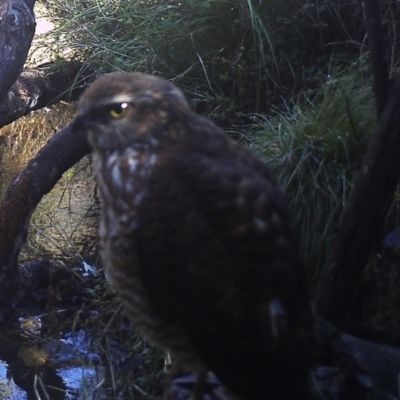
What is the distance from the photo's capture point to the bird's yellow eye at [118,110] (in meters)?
1.85

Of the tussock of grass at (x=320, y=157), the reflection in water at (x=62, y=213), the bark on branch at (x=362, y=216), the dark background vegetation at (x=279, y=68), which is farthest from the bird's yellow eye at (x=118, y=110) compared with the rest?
the reflection in water at (x=62, y=213)

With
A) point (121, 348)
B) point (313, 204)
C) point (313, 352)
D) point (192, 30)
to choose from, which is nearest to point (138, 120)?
point (313, 352)

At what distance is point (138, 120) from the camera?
1841 mm

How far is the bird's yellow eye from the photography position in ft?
6.06

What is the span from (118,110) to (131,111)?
0.12 feet

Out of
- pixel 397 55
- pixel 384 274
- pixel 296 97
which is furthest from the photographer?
pixel 296 97

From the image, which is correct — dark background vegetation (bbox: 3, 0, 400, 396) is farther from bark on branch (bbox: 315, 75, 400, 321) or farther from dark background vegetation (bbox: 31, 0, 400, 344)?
bark on branch (bbox: 315, 75, 400, 321)

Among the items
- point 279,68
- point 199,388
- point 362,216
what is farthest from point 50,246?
point 199,388

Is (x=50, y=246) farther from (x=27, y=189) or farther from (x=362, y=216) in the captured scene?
(x=362, y=216)

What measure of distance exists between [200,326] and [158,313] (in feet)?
0.39

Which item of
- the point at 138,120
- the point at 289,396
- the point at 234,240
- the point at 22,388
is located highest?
the point at 138,120

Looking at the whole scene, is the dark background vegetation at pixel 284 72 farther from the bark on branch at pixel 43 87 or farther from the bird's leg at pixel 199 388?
the bird's leg at pixel 199 388

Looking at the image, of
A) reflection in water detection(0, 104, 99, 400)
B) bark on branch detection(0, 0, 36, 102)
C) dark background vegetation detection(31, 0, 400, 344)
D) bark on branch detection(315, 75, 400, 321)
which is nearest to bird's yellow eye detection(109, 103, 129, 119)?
bark on branch detection(315, 75, 400, 321)

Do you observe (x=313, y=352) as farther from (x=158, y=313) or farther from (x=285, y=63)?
(x=285, y=63)
